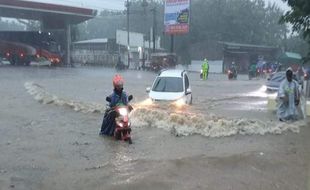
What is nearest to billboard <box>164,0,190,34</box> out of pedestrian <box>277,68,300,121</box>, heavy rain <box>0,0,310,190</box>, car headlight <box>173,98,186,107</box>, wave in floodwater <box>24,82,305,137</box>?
heavy rain <box>0,0,310,190</box>

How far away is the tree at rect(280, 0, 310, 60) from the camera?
498 inches

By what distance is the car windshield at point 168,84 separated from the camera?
60.5 ft

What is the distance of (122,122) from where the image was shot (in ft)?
38.1

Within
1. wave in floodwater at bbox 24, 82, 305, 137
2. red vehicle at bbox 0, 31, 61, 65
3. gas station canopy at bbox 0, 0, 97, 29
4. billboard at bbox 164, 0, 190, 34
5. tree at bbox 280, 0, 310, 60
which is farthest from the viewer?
billboard at bbox 164, 0, 190, 34

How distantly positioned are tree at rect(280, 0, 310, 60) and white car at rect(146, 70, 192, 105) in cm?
556

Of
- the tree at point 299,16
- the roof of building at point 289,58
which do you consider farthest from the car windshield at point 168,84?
the roof of building at point 289,58

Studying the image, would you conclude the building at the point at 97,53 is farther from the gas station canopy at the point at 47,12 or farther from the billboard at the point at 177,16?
the billboard at the point at 177,16

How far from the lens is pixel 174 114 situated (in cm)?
1501

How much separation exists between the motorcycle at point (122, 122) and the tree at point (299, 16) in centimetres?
454

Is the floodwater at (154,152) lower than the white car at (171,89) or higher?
lower

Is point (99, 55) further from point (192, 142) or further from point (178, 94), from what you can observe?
point (192, 142)

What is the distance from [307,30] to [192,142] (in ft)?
13.6

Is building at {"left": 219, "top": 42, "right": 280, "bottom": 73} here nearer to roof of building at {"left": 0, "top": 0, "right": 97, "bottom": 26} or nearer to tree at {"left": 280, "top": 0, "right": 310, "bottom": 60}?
roof of building at {"left": 0, "top": 0, "right": 97, "bottom": 26}

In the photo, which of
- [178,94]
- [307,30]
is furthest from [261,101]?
[307,30]
